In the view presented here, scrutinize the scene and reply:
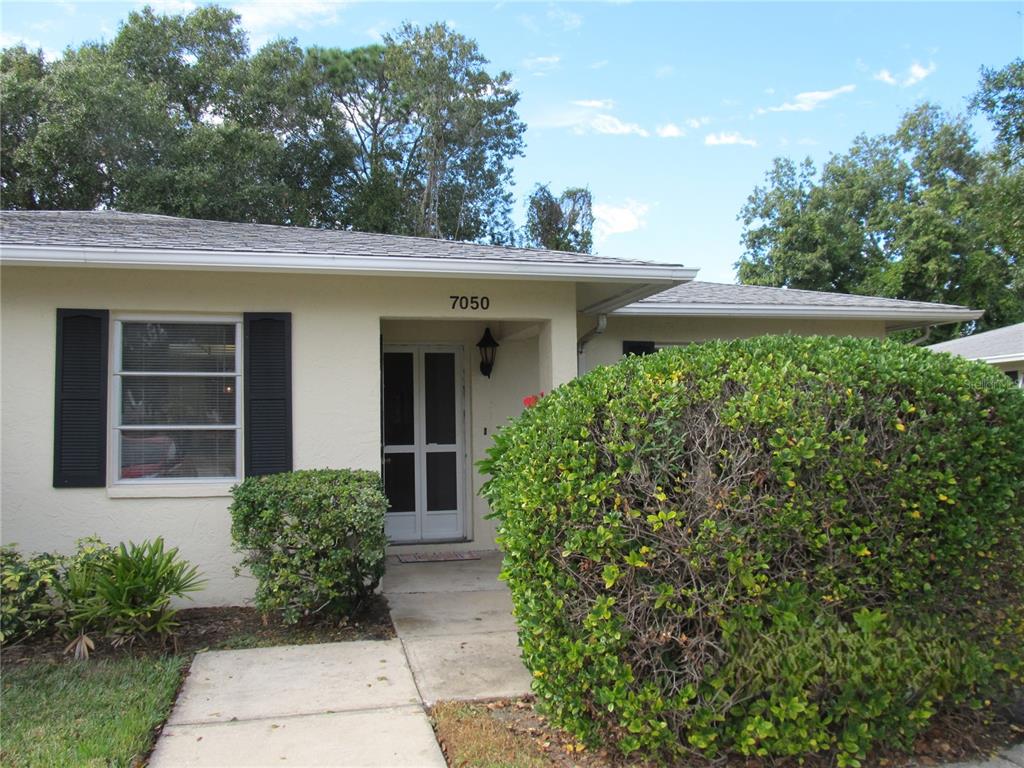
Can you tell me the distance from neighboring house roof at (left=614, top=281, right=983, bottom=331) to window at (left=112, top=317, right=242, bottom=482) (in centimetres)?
421

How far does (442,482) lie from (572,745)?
5394mm

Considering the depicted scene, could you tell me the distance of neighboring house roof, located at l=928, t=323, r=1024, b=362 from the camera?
15266 mm

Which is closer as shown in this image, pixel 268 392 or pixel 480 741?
pixel 480 741

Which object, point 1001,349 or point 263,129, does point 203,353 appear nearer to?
point 1001,349

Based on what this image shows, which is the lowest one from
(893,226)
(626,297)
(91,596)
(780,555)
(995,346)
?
(91,596)

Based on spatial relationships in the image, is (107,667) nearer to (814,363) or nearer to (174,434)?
(174,434)

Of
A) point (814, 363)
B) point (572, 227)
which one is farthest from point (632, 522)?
point (572, 227)

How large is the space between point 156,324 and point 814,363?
5309 millimetres

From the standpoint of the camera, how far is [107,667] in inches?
193

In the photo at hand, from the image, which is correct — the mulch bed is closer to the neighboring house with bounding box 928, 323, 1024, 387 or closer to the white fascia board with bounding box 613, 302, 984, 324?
the white fascia board with bounding box 613, 302, 984, 324

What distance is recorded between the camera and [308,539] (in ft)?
18.4

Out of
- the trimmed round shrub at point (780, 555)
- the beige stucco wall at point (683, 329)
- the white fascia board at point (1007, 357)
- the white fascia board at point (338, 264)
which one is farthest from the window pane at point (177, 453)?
the white fascia board at point (1007, 357)

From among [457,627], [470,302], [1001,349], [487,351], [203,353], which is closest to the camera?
[457,627]

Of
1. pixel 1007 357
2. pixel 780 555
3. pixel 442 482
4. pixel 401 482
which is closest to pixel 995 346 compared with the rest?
pixel 1007 357
